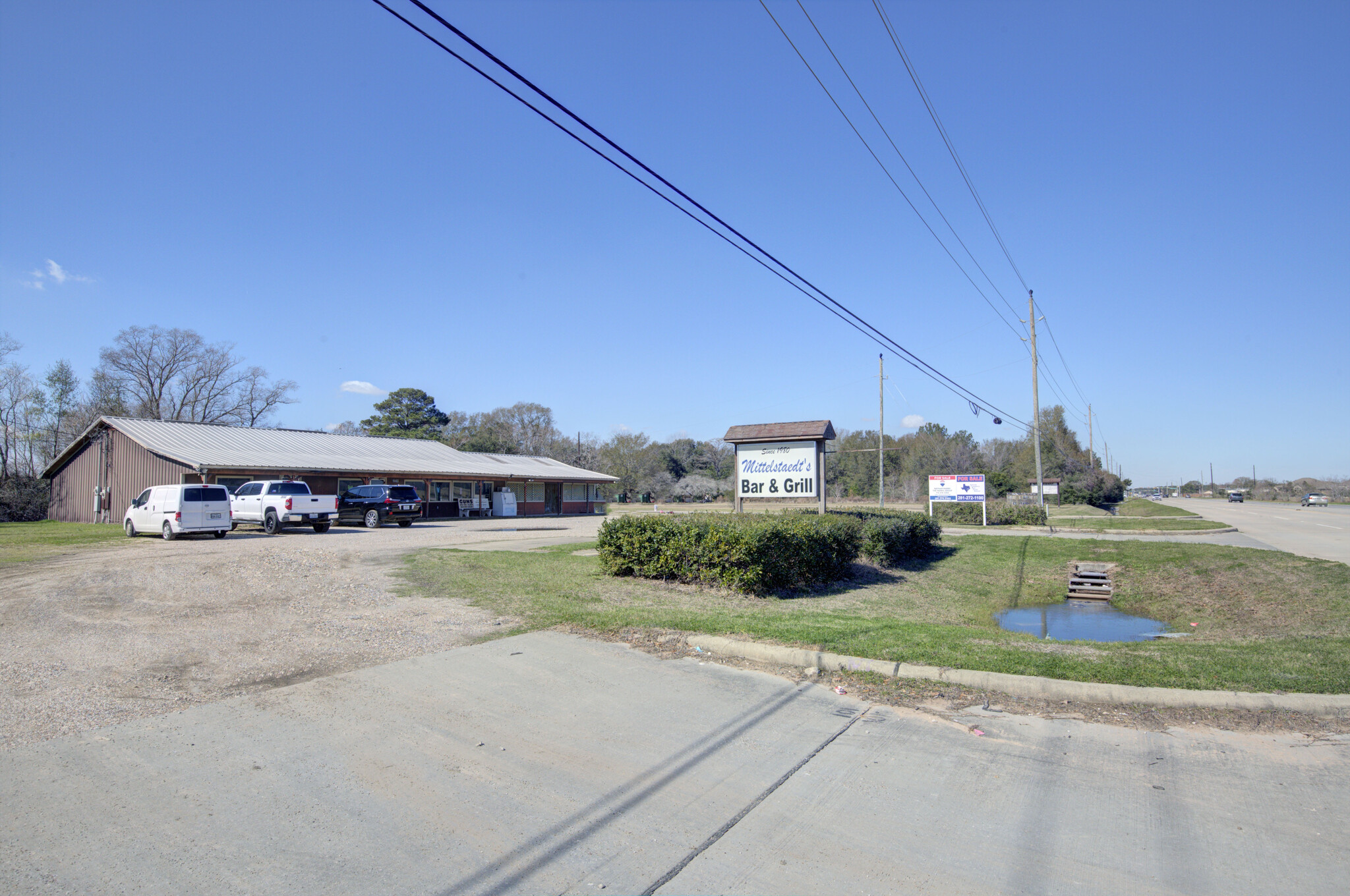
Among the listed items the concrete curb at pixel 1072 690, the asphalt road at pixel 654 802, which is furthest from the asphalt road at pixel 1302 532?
the asphalt road at pixel 654 802

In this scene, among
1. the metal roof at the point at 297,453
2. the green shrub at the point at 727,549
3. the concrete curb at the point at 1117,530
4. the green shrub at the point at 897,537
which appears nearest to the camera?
the green shrub at the point at 727,549

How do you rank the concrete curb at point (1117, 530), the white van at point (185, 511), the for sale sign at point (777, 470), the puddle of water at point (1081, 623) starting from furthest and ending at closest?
the concrete curb at point (1117, 530) → the white van at point (185, 511) → the for sale sign at point (777, 470) → the puddle of water at point (1081, 623)

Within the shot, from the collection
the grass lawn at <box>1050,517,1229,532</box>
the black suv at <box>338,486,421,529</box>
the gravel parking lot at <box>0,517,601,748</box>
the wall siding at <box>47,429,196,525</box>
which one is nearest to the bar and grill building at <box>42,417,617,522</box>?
the wall siding at <box>47,429,196,525</box>

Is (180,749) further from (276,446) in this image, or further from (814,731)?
(276,446)

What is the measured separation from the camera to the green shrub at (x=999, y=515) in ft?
118

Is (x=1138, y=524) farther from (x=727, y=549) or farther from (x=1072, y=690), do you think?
(x=1072, y=690)

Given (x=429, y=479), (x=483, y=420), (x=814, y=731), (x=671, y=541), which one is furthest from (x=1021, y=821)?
(x=483, y=420)

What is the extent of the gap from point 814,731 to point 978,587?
13429 mm

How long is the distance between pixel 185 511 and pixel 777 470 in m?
17.7

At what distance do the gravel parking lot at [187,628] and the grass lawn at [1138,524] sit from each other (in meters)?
29.3

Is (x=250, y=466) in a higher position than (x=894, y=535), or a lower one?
higher

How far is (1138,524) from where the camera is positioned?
108 ft

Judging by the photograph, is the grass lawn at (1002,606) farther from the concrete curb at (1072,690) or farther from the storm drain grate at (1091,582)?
the storm drain grate at (1091,582)

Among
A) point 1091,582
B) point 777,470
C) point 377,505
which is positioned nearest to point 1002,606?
point 1091,582
